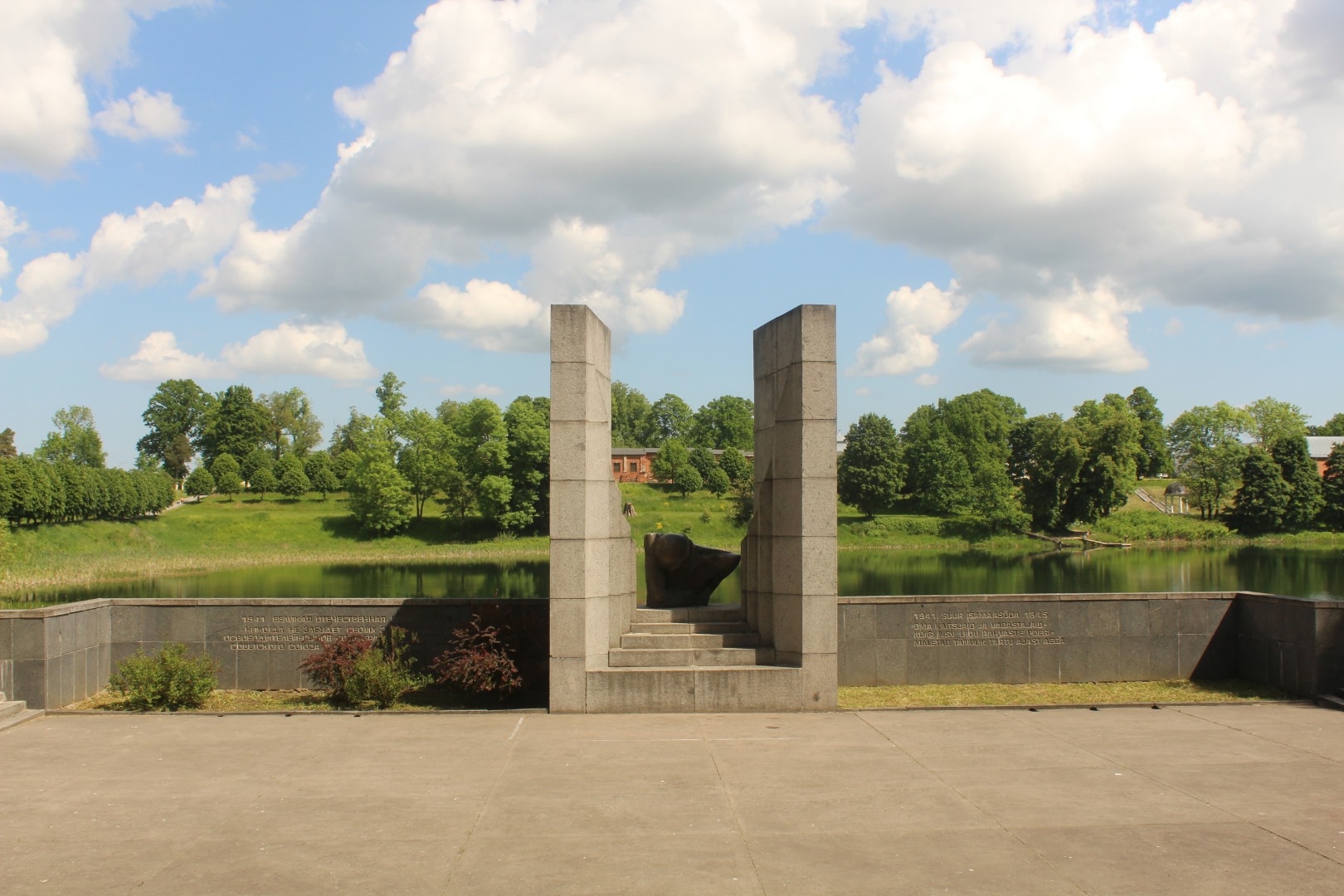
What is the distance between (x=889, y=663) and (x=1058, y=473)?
5818cm

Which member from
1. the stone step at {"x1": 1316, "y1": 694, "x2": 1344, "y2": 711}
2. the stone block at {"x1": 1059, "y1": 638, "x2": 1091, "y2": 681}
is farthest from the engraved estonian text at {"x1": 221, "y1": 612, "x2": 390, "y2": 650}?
the stone step at {"x1": 1316, "y1": 694, "x2": 1344, "y2": 711}

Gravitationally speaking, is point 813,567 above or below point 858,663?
above

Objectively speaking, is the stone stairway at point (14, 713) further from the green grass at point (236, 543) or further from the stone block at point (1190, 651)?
the green grass at point (236, 543)

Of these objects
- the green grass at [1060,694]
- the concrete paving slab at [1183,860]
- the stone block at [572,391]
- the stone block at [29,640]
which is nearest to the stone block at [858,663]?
the green grass at [1060,694]

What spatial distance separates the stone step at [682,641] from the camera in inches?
445

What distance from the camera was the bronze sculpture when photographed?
12570 mm

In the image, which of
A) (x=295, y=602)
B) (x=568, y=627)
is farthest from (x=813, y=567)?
(x=295, y=602)

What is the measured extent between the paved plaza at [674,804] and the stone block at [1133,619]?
2.69 metres

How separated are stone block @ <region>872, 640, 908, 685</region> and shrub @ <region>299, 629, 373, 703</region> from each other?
21.9 feet

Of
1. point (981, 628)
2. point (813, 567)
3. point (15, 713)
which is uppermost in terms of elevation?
point (813, 567)

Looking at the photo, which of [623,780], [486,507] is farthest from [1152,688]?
[486,507]

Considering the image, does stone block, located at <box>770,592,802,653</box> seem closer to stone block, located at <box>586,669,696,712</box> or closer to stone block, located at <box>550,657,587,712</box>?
stone block, located at <box>586,669,696,712</box>

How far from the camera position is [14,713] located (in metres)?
9.99

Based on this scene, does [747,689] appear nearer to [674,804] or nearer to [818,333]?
[674,804]
